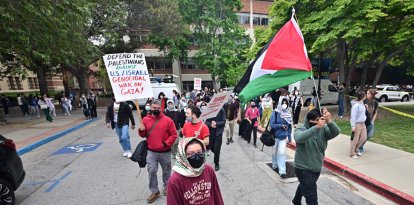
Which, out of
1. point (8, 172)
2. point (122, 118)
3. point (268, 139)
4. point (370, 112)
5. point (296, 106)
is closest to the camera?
point (8, 172)

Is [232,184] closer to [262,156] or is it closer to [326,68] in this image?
[262,156]

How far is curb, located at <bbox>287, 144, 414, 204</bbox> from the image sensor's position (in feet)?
14.4

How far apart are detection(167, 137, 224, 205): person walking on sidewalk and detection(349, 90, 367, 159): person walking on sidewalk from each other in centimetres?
513

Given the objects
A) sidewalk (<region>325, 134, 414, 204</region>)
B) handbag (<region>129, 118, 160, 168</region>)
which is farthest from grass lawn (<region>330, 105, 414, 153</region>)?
handbag (<region>129, 118, 160, 168</region>)

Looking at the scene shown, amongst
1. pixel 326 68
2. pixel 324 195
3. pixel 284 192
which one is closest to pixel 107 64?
pixel 284 192

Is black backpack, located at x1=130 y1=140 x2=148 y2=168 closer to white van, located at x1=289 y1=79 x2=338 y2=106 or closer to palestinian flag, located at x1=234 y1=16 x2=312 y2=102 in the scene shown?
palestinian flag, located at x1=234 y1=16 x2=312 y2=102

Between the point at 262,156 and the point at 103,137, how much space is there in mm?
6894

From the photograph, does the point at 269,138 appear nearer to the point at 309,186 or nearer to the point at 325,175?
the point at 325,175

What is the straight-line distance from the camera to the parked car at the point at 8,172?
4.29 metres

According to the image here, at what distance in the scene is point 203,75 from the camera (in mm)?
42906

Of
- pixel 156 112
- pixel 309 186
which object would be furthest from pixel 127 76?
pixel 309 186

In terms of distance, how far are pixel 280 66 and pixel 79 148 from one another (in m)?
7.99

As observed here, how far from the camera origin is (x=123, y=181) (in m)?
5.59

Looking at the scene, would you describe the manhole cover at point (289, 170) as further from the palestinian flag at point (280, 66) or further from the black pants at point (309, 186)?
the palestinian flag at point (280, 66)
